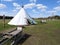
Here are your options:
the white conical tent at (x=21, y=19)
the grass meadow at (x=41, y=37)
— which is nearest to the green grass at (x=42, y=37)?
the grass meadow at (x=41, y=37)

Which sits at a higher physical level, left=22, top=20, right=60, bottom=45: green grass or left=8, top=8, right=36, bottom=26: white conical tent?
left=8, top=8, right=36, bottom=26: white conical tent

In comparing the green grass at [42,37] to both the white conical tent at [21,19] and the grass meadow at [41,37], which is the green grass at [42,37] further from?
the white conical tent at [21,19]

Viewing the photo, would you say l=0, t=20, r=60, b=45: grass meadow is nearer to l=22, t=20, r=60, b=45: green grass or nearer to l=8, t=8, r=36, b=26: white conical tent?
l=22, t=20, r=60, b=45: green grass

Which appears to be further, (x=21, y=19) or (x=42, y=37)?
(x=42, y=37)

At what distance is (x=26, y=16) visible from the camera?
14820 mm

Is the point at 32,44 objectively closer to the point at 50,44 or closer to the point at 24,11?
the point at 50,44

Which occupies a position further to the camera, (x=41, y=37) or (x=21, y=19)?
(x=41, y=37)

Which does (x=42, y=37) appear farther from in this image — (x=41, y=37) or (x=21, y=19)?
(x=21, y=19)

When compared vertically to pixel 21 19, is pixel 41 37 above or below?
below

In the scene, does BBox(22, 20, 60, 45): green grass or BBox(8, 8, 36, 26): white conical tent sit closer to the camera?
BBox(22, 20, 60, 45): green grass

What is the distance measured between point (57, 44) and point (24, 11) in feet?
17.5

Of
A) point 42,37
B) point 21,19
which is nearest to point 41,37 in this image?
point 42,37

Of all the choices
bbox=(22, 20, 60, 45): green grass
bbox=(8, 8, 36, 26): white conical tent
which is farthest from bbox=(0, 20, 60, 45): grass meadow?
bbox=(8, 8, 36, 26): white conical tent

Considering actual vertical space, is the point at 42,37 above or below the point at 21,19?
below
